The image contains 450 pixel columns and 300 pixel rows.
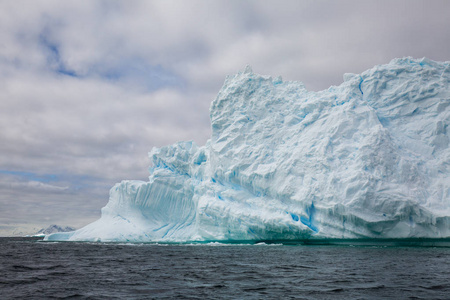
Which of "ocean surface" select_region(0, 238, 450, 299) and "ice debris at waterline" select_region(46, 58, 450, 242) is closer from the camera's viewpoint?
"ocean surface" select_region(0, 238, 450, 299)

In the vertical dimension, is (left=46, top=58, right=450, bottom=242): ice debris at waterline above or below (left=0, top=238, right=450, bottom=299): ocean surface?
above

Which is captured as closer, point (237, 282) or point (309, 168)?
point (237, 282)

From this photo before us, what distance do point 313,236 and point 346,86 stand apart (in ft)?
39.7

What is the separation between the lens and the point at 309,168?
24.7 meters

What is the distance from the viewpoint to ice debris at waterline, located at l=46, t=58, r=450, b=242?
22.0 metres

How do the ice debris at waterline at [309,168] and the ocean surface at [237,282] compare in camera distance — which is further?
the ice debris at waterline at [309,168]

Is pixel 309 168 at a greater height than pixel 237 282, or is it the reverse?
pixel 309 168

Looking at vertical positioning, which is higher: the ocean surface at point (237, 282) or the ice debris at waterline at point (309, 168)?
the ice debris at waterline at point (309, 168)

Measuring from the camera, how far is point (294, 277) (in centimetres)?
960

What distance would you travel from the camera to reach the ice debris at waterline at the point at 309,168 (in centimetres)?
2205

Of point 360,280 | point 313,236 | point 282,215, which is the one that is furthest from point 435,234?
point 360,280

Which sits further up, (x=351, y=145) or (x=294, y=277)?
(x=351, y=145)

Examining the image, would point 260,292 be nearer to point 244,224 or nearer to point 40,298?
point 40,298

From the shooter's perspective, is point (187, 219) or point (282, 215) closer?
point (282, 215)
